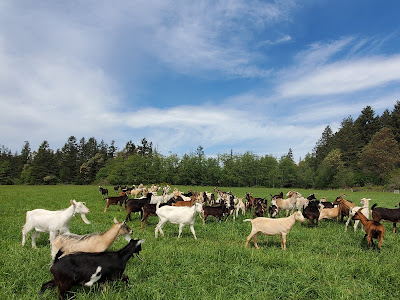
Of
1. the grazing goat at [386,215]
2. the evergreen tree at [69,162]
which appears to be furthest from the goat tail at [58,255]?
the evergreen tree at [69,162]

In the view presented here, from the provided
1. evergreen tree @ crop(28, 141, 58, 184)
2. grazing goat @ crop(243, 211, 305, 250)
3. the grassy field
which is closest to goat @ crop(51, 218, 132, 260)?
the grassy field

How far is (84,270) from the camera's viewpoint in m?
4.08

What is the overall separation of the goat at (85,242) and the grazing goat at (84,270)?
32.8 inches

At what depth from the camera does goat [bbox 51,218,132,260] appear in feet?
16.6

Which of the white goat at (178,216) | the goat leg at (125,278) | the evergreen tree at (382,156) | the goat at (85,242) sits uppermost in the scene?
the evergreen tree at (382,156)

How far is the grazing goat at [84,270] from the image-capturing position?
396 centimetres

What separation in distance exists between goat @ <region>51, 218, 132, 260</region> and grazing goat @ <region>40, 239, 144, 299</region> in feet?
2.73

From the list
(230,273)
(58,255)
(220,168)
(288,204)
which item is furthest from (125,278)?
(220,168)

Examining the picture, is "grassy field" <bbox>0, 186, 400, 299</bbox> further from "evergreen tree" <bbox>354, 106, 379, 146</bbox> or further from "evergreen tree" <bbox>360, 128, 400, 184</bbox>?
"evergreen tree" <bbox>354, 106, 379, 146</bbox>

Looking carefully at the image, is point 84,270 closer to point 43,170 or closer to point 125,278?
point 125,278

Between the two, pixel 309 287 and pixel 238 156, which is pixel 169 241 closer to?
pixel 309 287

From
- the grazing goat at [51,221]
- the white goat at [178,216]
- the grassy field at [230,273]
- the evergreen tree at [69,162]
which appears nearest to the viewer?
the grassy field at [230,273]

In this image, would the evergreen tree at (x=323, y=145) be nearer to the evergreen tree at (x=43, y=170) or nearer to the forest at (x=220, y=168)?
the forest at (x=220, y=168)

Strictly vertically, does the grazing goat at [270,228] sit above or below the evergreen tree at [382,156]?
below
